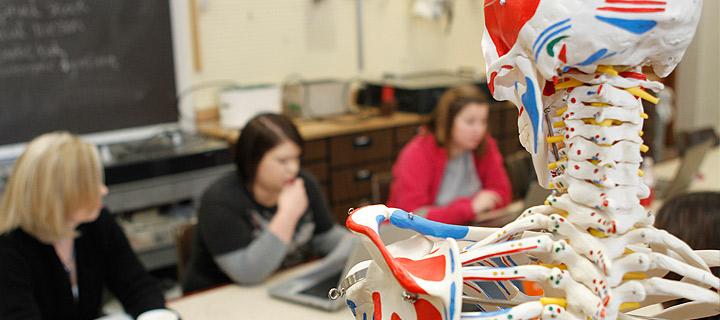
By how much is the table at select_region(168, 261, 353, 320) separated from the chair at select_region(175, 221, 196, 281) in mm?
309

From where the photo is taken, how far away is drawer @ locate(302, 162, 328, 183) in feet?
11.7

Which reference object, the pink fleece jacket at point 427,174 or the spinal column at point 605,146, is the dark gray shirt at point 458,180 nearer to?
the pink fleece jacket at point 427,174

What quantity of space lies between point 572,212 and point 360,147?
2961 millimetres

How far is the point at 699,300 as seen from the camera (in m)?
0.77

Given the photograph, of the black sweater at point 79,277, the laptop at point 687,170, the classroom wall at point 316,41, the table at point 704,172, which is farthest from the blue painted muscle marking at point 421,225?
the classroom wall at point 316,41

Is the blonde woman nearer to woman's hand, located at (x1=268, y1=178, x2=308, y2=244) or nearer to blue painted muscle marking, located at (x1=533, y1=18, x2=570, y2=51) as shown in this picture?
woman's hand, located at (x1=268, y1=178, x2=308, y2=244)

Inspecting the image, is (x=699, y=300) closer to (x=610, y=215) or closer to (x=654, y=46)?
(x=610, y=215)

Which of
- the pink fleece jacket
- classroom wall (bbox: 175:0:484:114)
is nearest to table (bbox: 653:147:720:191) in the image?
the pink fleece jacket

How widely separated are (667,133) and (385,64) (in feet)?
5.64

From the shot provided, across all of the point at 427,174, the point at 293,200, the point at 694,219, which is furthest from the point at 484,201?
the point at 694,219

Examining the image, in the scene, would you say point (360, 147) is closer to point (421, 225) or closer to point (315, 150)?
point (315, 150)

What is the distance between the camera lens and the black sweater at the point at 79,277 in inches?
68.2

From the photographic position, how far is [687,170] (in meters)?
2.55

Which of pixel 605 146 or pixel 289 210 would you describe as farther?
pixel 289 210
